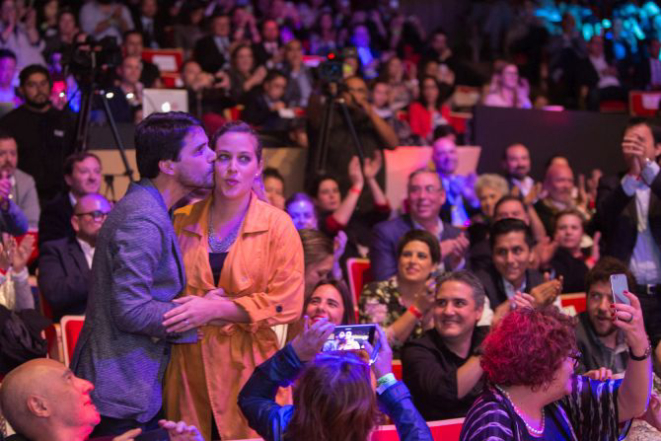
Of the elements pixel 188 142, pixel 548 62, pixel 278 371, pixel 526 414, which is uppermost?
pixel 548 62

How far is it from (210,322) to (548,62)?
28.9 ft

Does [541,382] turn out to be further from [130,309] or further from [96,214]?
[96,214]

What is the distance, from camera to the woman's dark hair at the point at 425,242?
4500 mm

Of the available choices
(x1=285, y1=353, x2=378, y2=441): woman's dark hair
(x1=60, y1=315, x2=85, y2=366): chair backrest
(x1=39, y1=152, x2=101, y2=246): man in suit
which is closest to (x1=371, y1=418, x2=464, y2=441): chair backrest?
(x1=285, y1=353, x2=378, y2=441): woman's dark hair

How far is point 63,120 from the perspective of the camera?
5.79 m

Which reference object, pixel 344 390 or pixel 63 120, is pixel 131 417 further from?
pixel 63 120

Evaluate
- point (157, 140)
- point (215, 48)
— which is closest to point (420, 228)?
point (157, 140)

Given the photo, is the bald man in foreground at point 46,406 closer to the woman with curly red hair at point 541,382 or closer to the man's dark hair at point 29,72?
the woman with curly red hair at point 541,382

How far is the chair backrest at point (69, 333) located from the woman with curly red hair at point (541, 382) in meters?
1.76

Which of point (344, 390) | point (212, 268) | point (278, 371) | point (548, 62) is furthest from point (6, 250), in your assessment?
point (548, 62)

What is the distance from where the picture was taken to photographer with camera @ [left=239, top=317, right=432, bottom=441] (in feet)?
7.20

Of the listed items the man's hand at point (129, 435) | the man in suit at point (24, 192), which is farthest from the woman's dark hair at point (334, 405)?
the man in suit at point (24, 192)

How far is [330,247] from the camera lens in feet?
12.8

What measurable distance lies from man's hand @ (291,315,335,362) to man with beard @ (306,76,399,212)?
3.74m
